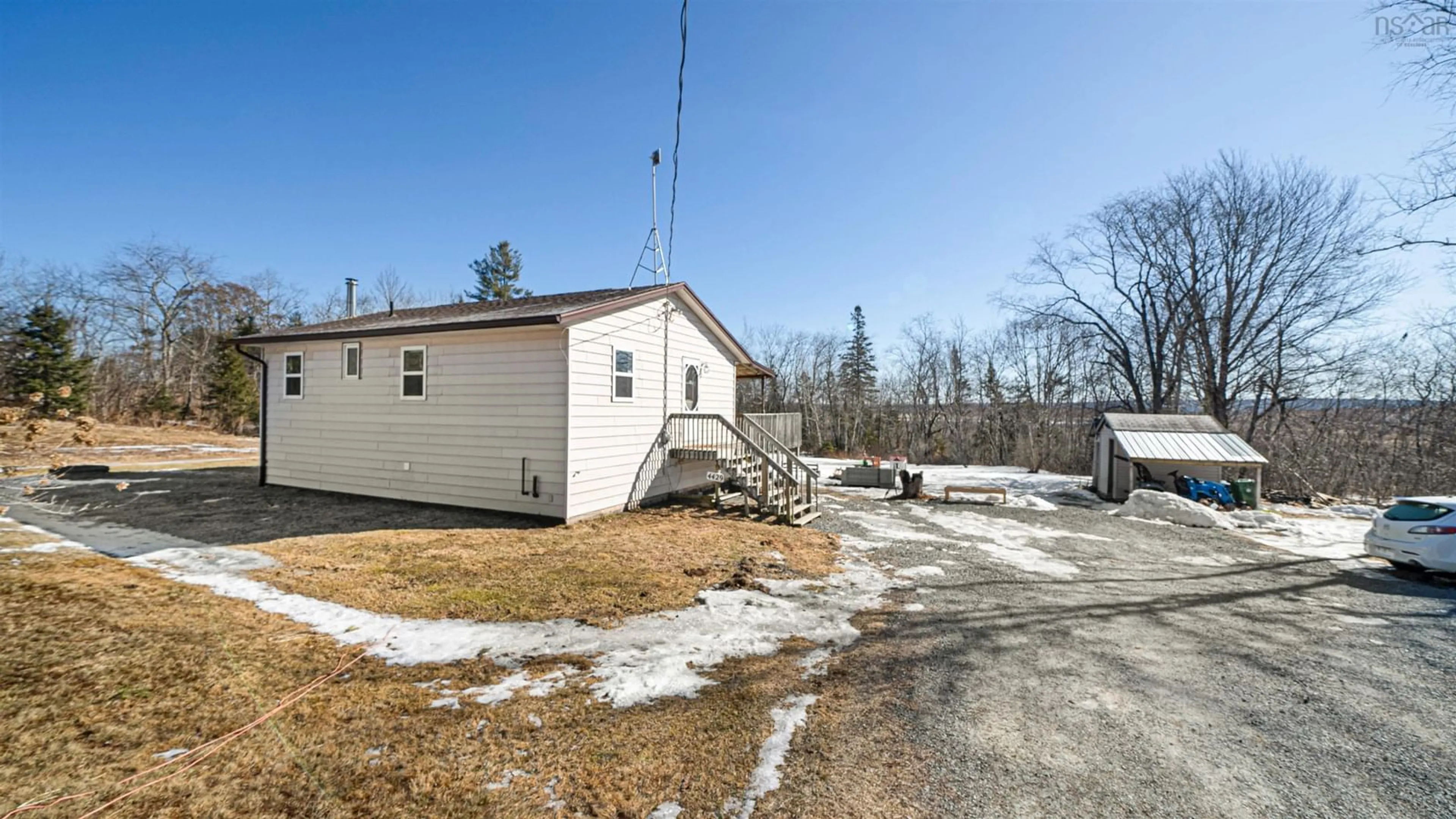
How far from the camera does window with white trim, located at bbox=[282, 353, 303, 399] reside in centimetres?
1127

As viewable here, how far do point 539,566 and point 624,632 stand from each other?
2.26 metres

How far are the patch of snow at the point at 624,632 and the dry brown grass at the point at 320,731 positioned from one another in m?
0.18

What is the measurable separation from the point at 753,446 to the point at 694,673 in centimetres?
615

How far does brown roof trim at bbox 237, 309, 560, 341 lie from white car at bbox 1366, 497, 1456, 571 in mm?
12942

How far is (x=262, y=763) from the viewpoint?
2592mm

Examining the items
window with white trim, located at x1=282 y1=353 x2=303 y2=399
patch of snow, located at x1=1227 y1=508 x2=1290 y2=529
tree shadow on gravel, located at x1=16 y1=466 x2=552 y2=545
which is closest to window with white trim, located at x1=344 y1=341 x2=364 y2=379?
window with white trim, located at x1=282 y1=353 x2=303 y2=399

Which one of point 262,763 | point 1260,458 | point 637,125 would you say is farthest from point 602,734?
point 1260,458

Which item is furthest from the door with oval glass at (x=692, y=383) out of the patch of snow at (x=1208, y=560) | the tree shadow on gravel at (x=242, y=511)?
the patch of snow at (x=1208, y=560)

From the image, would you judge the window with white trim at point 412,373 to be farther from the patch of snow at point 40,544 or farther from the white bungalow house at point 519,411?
the patch of snow at point 40,544

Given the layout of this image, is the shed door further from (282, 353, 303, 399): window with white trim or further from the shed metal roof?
(282, 353, 303, 399): window with white trim

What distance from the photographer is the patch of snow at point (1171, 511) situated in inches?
438

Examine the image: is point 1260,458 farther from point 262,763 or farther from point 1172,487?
point 262,763

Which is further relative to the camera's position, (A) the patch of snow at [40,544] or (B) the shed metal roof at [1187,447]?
(B) the shed metal roof at [1187,447]

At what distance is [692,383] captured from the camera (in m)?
12.2
